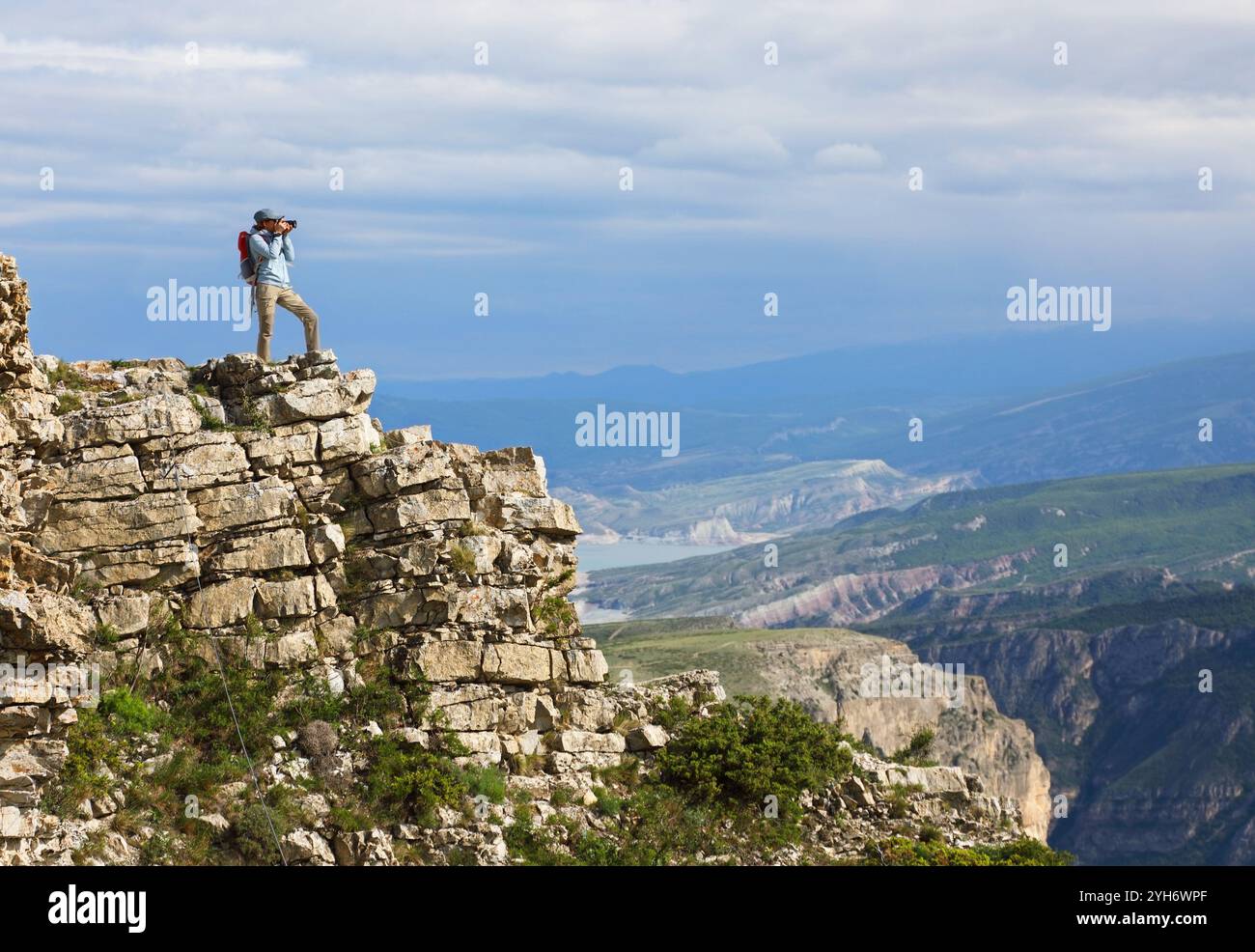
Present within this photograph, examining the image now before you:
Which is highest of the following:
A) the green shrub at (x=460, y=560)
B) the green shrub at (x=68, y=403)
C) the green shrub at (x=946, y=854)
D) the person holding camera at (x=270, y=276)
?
the person holding camera at (x=270, y=276)

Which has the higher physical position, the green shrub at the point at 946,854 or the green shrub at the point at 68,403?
the green shrub at the point at 68,403

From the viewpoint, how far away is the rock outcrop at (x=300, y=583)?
28.7 meters

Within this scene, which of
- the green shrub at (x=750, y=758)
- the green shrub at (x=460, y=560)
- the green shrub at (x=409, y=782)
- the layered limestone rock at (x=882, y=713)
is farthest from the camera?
the layered limestone rock at (x=882, y=713)

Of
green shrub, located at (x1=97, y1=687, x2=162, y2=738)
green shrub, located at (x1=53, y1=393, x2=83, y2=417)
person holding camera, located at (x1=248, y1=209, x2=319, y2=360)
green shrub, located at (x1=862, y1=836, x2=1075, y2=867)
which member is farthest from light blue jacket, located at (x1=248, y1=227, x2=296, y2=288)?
green shrub, located at (x1=862, y1=836, x2=1075, y2=867)

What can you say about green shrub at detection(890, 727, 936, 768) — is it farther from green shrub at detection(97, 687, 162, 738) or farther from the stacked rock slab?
green shrub at detection(97, 687, 162, 738)

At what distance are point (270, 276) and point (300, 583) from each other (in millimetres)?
6536

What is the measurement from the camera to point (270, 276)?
3334cm

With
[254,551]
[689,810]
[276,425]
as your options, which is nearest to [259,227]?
[276,425]

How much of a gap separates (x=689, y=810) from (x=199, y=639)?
988cm

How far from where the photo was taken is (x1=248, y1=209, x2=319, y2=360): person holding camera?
33156 millimetres

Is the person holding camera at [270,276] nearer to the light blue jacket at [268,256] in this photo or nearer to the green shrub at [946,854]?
the light blue jacket at [268,256]

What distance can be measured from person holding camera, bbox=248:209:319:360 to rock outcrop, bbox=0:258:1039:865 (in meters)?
0.84

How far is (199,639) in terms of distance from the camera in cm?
3019

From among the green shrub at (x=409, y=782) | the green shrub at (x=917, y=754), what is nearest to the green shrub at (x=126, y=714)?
the green shrub at (x=409, y=782)
